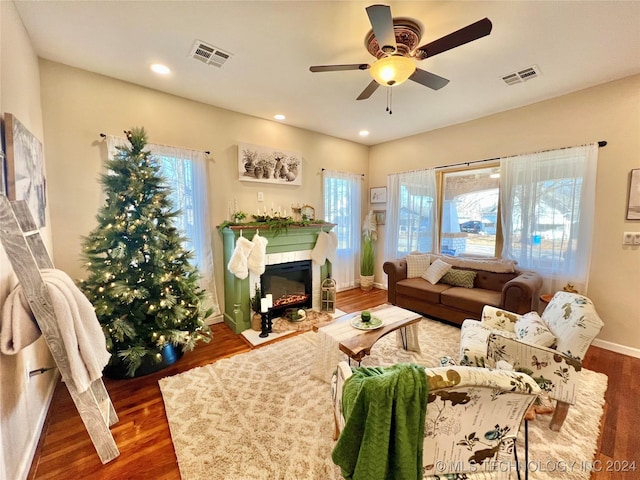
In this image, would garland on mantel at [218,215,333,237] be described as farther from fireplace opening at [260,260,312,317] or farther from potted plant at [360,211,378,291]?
potted plant at [360,211,378,291]

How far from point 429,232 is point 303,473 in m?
3.72

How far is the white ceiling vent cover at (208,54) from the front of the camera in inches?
82.5

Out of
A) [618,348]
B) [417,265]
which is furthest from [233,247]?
[618,348]

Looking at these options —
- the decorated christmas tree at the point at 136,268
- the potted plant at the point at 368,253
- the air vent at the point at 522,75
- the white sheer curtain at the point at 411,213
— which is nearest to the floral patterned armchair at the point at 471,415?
the decorated christmas tree at the point at 136,268

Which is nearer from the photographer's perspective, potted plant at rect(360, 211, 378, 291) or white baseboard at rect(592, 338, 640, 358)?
white baseboard at rect(592, 338, 640, 358)

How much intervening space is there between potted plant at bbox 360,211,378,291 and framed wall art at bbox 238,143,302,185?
162 cm

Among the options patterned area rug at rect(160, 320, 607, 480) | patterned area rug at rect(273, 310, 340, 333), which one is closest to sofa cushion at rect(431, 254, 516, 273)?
patterned area rug at rect(160, 320, 607, 480)

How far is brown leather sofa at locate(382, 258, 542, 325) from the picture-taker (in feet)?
9.04

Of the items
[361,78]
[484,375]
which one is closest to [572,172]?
[361,78]

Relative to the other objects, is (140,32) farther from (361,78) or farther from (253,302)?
(253,302)

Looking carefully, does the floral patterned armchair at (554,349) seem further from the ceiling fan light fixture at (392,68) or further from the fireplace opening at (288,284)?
the fireplace opening at (288,284)

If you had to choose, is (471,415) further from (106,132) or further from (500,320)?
(106,132)

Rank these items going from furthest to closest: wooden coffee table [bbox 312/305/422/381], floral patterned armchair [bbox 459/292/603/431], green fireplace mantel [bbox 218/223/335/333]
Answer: green fireplace mantel [bbox 218/223/335/333], wooden coffee table [bbox 312/305/422/381], floral patterned armchair [bbox 459/292/603/431]

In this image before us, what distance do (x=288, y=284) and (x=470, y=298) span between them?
2.36 meters
